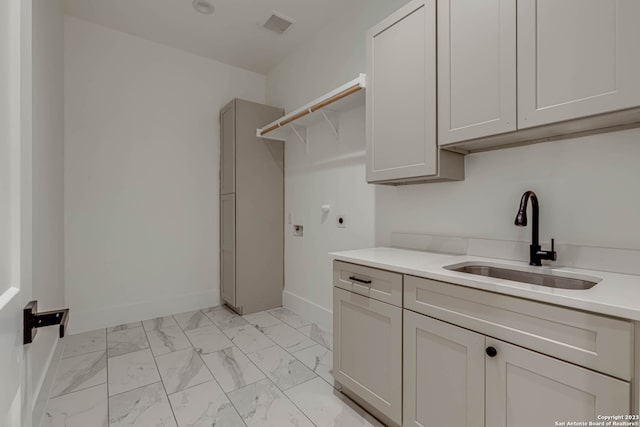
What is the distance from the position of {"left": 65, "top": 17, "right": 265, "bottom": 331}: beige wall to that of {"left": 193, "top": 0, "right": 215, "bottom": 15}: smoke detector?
2.64ft

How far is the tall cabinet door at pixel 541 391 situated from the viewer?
2.92ft

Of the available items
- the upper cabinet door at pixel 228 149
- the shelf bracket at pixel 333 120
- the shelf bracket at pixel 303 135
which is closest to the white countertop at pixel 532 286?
the shelf bracket at pixel 333 120

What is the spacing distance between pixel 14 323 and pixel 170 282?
2.92 meters

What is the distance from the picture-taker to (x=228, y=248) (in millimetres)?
3291

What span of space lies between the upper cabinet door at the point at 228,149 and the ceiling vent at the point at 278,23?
80 cm

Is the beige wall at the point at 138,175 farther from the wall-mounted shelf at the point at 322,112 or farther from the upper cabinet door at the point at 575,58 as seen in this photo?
the upper cabinet door at the point at 575,58

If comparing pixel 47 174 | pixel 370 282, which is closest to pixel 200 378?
pixel 370 282

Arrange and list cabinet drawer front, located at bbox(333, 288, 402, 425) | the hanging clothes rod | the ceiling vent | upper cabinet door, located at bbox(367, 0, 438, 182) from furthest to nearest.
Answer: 1. the ceiling vent
2. the hanging clothes rod
3. upper cabinet door, located at bbox(367, 0, 438, 182)
4. cabinet drawer front, located at bbox(333, 288, 402, 425)

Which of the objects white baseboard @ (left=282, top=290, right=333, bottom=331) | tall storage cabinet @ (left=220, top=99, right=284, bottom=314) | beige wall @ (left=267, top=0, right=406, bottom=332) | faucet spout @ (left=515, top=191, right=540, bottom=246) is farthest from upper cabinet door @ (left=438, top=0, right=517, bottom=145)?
tall storage cabinet @ (left=220, top=99, right=284, bottom=314)

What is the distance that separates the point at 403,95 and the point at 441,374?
1433 mm

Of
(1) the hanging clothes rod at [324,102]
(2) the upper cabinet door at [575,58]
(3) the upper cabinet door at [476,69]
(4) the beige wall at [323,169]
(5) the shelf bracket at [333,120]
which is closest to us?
(2) the upper cabinet door at [575,58]

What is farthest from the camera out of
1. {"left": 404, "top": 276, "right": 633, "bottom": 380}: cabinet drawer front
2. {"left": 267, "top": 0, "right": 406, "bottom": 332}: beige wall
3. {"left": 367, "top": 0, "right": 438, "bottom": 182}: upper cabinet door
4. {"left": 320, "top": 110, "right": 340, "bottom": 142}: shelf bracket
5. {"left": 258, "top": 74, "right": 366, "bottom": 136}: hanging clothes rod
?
{"left": 320, "top": 110, "right": 340, "bottom": 142}: shelf bracket

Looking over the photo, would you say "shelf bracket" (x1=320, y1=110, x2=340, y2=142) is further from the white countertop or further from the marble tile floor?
the marble tile floor

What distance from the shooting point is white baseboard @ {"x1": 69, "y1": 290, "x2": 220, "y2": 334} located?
2.79 m
